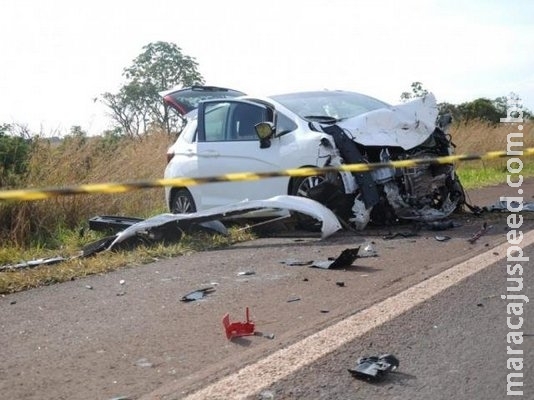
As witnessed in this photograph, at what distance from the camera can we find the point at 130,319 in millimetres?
4711

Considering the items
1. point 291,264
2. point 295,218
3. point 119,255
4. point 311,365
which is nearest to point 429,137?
point 295,218

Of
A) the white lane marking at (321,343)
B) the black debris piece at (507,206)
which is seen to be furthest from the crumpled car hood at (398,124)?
the white lane marking at (321,343)

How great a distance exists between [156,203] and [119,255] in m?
4.32

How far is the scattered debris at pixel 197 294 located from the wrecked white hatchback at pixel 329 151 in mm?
A: 2685

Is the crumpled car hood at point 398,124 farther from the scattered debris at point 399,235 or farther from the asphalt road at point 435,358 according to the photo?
the asphalt road at point 435,358

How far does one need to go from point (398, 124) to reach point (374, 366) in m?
4.99

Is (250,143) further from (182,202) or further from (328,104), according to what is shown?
(182,202)

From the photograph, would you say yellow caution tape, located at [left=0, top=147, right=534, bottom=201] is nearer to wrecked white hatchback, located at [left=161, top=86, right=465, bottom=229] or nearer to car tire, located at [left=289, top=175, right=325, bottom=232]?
wrecked white hatchback, located at [left=161, top=86, right=465, bottom=229]

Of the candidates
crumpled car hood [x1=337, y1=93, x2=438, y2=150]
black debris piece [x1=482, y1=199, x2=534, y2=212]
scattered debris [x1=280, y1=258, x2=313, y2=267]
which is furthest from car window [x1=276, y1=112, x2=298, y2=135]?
black debris piece [x1=482, y1=199, x2=534, y2=212]

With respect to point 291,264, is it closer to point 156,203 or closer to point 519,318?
point 519,318

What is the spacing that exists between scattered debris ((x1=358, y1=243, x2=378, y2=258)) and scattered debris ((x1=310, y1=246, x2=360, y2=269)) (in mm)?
359

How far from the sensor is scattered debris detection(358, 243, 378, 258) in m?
6.51

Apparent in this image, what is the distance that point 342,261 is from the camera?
19.9 feet

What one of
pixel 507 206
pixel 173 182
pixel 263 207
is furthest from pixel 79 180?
pixel 507 206
